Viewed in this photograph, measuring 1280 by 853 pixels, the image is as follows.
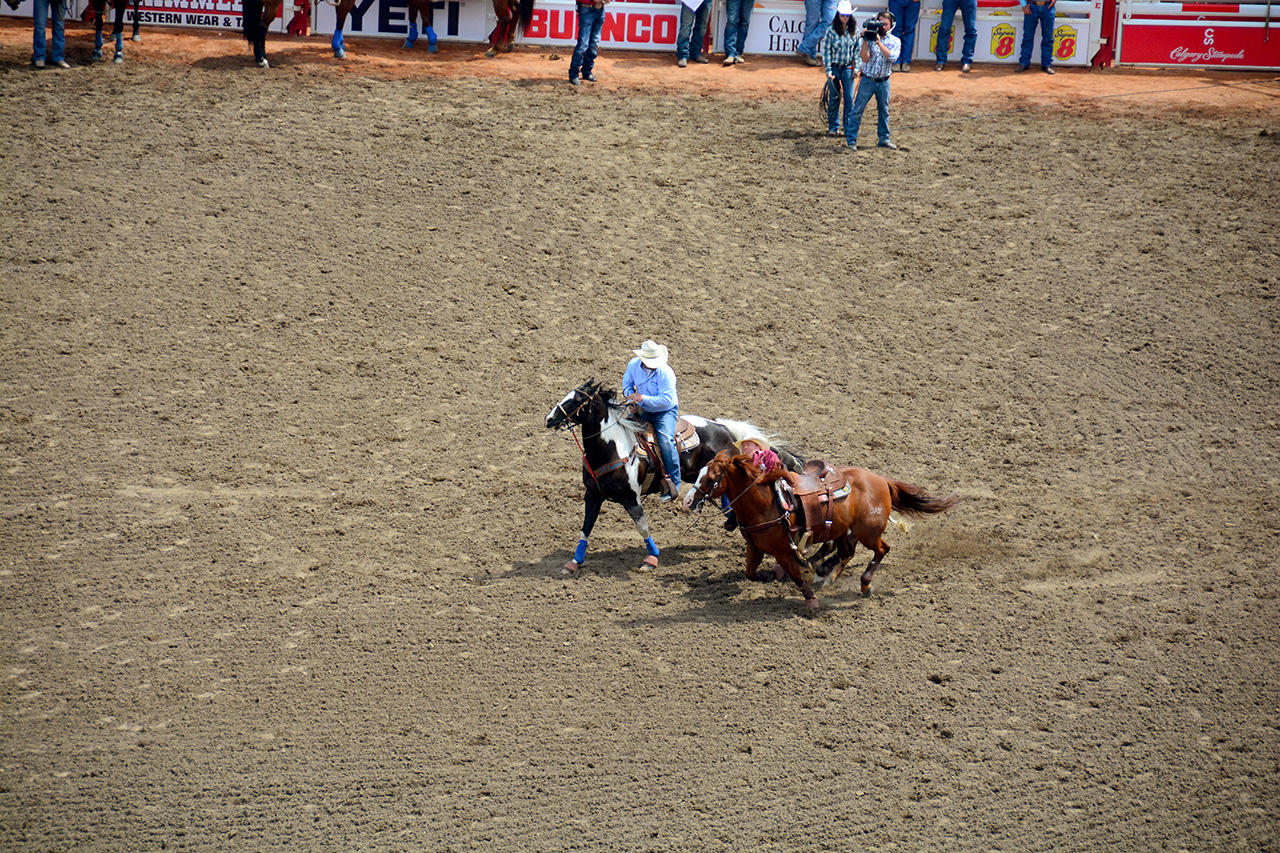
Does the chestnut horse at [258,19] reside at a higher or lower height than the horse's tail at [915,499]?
higher

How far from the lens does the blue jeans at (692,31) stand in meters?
20.5

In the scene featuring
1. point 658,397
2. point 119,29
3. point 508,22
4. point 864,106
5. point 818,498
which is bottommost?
point 818,498

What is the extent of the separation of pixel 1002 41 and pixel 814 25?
12.3 ft

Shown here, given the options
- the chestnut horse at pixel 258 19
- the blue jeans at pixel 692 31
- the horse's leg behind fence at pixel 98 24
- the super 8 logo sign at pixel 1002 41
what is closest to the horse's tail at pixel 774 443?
the blue jeans at pixel 692 31

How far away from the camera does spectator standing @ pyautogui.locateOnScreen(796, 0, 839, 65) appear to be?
2016 centimetres

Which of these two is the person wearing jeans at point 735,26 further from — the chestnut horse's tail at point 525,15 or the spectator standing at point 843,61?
the chestnut horse's tail at point 525,15

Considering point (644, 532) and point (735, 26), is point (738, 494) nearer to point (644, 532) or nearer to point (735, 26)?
point (644, 532)

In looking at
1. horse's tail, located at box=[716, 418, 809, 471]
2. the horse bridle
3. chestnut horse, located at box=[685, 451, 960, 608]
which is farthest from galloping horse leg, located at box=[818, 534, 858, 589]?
the horse bridle

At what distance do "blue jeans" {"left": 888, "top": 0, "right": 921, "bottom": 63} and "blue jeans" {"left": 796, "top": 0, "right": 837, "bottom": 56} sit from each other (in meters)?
1.15

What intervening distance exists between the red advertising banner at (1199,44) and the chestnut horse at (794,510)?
14.9 metres

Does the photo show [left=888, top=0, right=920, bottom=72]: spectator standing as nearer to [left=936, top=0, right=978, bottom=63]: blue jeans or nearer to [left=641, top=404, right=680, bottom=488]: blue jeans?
[left=936, top=0, right=978, bottom=63]: blue jeans

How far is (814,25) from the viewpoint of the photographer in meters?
20.6

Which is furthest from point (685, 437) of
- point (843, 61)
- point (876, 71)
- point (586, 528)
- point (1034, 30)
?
point (1034, 30)

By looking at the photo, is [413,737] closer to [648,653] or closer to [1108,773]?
[648,653]
